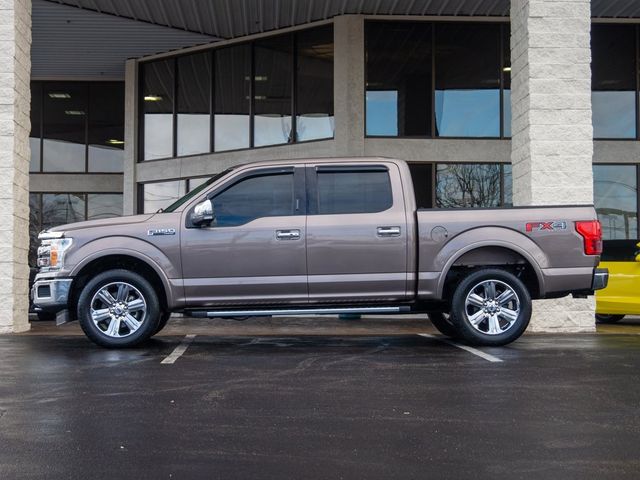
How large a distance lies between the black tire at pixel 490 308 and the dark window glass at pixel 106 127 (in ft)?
60.0

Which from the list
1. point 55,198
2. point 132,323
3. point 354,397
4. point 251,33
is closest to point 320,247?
point 132,323

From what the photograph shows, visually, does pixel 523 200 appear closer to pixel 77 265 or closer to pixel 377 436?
pixel 77 265

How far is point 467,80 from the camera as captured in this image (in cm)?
1883

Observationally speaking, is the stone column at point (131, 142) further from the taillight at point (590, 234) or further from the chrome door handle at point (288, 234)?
the taillight at point (590, 234)

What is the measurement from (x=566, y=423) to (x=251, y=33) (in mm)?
16646

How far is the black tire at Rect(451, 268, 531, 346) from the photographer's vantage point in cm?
842

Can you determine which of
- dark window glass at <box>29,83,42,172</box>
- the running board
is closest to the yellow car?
the running board

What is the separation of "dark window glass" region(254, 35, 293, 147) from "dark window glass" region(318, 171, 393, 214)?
10.7 m

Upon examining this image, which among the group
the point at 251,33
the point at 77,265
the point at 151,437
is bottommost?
the point at 151,437

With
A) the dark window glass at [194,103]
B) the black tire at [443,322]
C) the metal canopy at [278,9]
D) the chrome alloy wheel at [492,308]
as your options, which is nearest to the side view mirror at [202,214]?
the chrome alloy wheel at [492,308]

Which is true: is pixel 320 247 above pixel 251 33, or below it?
below

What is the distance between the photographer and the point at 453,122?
18719 mm

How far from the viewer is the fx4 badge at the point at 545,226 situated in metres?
8.52

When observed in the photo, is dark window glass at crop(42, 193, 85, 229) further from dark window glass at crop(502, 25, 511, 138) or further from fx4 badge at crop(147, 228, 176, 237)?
fx4 badge at crop(147, 228, 176, 237)
